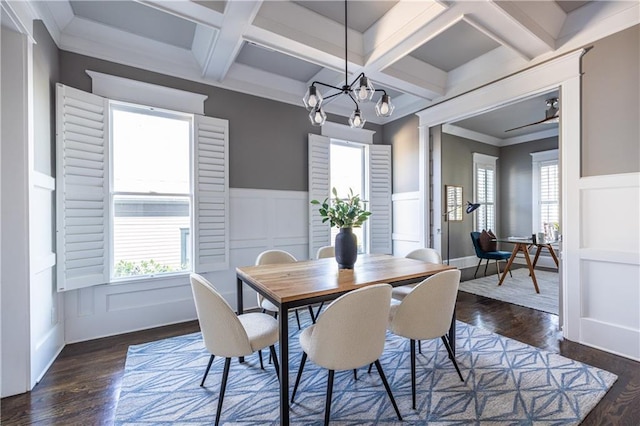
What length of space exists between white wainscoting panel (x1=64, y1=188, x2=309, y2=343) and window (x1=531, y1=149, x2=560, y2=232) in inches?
203

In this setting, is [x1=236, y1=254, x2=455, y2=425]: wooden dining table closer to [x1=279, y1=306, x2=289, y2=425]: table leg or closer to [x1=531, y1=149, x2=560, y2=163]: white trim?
[x1=279, y1=306, x2=289, y2=425]: table leg

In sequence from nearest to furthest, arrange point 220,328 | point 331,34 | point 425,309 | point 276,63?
point 220,328 → point 425,309 → point 331,34 → point 276,63

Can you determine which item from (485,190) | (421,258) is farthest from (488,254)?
(421,258)

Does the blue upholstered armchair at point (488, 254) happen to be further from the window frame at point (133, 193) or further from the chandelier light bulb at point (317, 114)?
the window frame at point (133, 193)

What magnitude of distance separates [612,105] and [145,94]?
4.25 m

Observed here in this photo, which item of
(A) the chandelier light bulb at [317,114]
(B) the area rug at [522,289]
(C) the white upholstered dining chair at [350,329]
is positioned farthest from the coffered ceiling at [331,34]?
(B) the area rug at [522,289]

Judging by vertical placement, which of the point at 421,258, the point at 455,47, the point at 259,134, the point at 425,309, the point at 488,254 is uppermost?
the point at 455,47

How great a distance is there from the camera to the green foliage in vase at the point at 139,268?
288 centimetres

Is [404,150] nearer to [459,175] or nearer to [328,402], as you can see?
[459,175]

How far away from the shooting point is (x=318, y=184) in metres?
3.98

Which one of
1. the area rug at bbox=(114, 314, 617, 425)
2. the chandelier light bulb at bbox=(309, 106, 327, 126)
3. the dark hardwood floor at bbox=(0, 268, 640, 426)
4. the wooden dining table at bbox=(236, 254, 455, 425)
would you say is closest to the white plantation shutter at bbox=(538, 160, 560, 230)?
the dark hardwood floor at bbox=(0, 268, 640, 426)

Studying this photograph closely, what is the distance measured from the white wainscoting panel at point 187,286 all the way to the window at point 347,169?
2.13 ft

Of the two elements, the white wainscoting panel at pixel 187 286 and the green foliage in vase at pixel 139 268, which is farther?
the green foliage in vase at pixel 139 268

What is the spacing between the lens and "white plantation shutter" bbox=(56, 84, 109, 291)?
8.11ft
